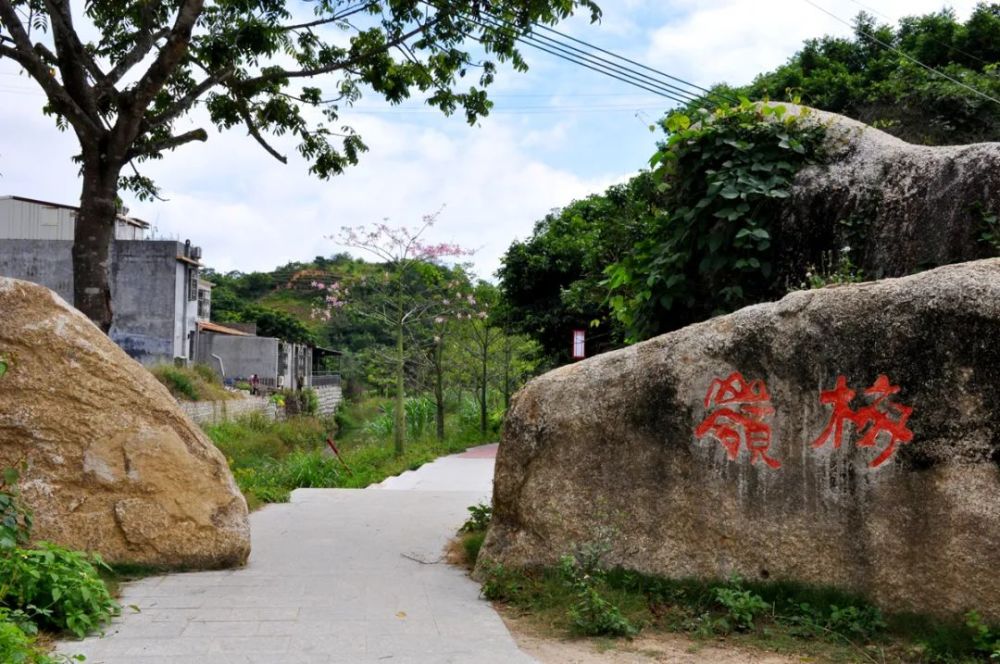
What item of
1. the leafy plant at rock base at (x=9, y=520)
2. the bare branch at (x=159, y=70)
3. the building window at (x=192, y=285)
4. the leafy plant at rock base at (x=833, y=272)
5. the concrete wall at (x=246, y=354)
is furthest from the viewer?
the concrete wall at (x=246, y=354)

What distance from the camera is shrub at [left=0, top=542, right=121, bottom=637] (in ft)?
15.5

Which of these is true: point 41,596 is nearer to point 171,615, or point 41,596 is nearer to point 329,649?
point 171,615

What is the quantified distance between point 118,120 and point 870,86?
15.7 m

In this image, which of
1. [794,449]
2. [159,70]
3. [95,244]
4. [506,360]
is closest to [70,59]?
[159,70]

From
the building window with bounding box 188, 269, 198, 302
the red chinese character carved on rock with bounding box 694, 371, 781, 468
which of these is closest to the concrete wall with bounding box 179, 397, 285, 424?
the building window with bounding box 188, 269, 198, 302

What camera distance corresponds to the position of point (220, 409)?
22.7 metres

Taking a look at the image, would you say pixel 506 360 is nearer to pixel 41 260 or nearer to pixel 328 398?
pixel 41 260

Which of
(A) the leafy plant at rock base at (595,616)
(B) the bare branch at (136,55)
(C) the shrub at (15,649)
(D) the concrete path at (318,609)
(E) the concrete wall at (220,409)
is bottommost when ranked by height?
(D) the concrete path at (318,609)

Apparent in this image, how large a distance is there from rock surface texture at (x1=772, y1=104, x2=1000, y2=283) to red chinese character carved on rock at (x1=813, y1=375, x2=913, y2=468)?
78.2 inches

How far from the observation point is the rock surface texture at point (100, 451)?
5.94 metres

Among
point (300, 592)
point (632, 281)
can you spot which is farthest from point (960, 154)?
point (300, 592)

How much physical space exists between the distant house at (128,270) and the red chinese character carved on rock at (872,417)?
86.7ft

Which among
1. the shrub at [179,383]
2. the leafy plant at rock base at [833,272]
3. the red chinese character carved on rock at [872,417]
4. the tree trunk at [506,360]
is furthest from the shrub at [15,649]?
the tree trunk at [506,360]

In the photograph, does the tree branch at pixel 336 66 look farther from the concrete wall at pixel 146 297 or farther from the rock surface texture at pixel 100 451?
the concrete wall at pixel 146 297
